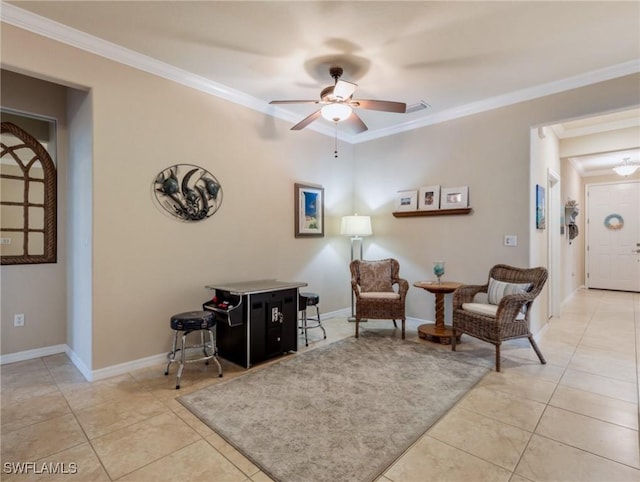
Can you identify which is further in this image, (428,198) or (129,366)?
(428,198)

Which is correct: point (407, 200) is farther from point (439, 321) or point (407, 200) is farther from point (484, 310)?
point (484, 310)

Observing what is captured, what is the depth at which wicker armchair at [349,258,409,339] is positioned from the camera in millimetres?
3932

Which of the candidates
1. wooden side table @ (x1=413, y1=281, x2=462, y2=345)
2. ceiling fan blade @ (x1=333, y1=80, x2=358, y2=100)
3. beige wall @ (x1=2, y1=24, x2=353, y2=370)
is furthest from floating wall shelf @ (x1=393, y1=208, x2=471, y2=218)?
ceiling fan blade @ (x1=333, y1=80, x2=358, y2=100)

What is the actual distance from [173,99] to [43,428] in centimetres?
286

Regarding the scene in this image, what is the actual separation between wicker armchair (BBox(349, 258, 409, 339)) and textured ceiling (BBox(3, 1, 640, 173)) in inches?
85.8

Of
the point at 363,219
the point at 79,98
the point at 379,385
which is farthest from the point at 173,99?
the point at 379,385

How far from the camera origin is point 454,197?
4.20 meters

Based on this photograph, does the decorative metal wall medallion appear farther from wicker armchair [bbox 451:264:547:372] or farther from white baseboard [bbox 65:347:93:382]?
wicker armchair [bbox 451:264:547:372]

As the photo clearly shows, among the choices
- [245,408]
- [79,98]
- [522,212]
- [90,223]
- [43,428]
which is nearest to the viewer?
[43,428]

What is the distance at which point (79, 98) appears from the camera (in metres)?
3.05

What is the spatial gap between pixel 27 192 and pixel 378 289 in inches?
160

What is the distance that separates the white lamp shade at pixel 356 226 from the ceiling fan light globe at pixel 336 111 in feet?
6.03

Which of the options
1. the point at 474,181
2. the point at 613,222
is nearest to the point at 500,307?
the point at 474,181

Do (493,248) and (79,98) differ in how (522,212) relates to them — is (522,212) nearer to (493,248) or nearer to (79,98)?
(493,248)
